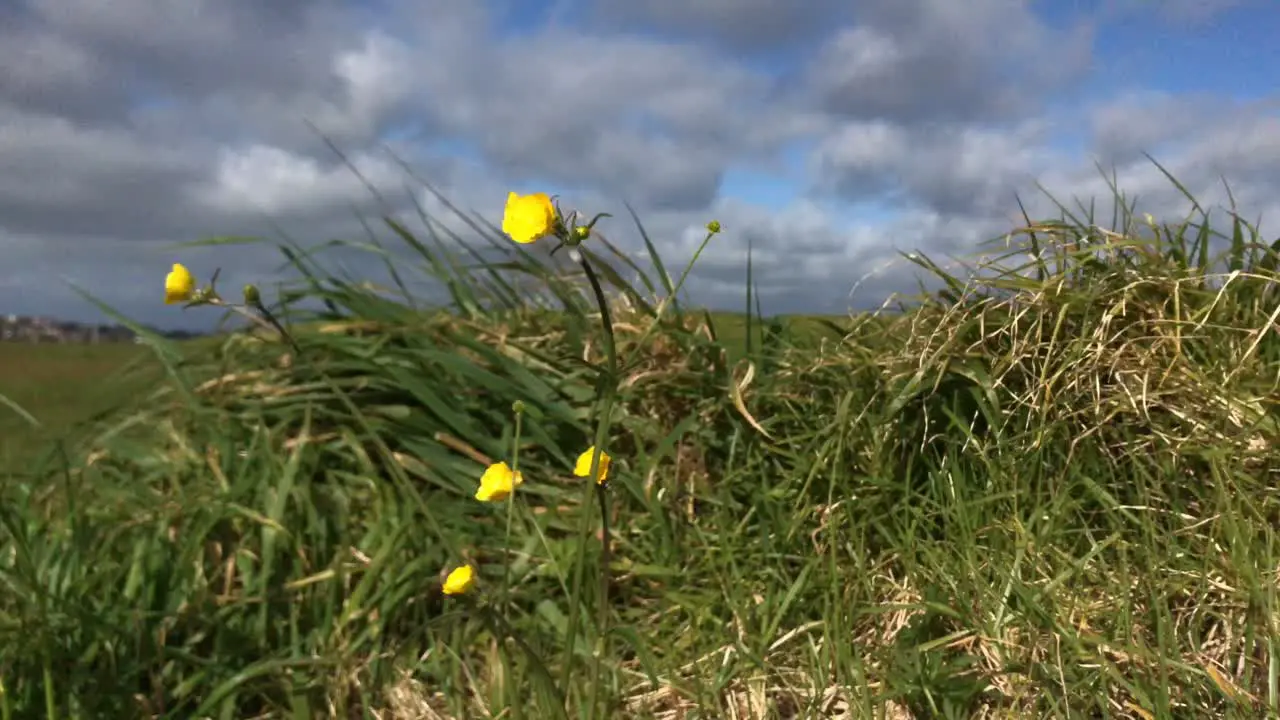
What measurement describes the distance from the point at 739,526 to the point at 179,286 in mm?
1112

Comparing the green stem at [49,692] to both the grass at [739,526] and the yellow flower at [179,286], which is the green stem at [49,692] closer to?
the grass at [739,526]

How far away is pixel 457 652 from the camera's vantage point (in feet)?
6.14

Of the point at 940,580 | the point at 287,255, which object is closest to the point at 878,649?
the point at 940,580

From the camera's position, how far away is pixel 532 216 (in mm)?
1145

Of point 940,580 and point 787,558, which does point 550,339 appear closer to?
point 787,558

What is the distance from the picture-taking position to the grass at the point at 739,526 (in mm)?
1564

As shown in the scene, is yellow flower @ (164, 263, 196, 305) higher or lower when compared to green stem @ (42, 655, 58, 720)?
higher

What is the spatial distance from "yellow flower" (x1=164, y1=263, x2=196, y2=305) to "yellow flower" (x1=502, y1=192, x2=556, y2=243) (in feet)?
2.32

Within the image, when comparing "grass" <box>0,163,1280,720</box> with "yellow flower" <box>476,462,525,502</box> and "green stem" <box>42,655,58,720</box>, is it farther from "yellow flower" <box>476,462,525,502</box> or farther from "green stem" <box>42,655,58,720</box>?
"yellow flower" <box>476,462,525,502</box>

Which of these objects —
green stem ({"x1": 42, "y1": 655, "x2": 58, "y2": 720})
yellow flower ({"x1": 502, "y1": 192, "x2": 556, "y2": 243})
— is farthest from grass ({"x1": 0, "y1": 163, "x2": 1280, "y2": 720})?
yellow flower ({"x1": 502, "y1": 192, "x2": 556, "y2": 243})

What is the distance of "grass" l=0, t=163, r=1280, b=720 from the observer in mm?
1564

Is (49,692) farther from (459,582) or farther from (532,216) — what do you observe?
(532,216)

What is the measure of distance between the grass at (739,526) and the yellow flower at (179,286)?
31 centimetres

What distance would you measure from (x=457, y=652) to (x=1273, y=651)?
135 centimetres
